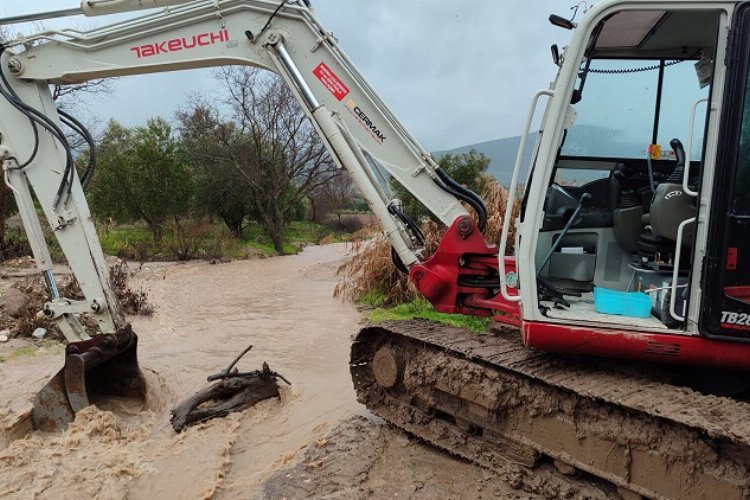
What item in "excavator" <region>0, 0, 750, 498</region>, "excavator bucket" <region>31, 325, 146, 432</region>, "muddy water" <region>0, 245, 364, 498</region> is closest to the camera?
"excavator" <region>0, 0, 750, 498</region>

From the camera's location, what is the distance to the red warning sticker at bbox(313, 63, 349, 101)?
4539 millimetres

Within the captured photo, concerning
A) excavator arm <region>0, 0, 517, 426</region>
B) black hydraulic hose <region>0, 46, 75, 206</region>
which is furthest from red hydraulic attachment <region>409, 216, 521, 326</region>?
black hydraulic hose <region>0, 46, 75, 206</region>

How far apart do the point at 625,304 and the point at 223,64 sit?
3.59 m

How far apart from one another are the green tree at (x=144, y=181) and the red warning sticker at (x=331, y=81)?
1687 cm

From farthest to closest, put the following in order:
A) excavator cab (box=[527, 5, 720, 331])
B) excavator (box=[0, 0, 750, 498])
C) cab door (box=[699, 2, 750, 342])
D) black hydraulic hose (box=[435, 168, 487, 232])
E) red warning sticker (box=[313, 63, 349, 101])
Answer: red warning sticker (box=[313, 63, 349, 101]) < black hydraulic hose (box=[435, 168, 487, 232]) < excavator cab (box=[527, 5, 720, 331]) < excavator (box=[0, 0, 750, 498]) < cab door (box=[699, 2, 750, 342])

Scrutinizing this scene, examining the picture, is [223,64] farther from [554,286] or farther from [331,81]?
[554,286]

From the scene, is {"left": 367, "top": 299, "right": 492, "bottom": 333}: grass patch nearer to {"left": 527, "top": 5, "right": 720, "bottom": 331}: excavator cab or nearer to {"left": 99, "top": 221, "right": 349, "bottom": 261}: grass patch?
{"left": 527, "top": 5, "right": 720, "bottom": 331}: excavator cab

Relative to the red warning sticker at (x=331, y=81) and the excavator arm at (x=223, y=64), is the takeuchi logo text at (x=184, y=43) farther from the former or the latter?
the red warning sticker at (x=331, y=81)

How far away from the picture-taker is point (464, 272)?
13.9 ft

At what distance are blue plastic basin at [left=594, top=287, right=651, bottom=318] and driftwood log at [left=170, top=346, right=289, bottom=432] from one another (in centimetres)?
325

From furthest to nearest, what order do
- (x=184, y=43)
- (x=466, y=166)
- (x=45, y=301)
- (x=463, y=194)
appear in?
(x=466, y=166), (x=45, y=301), (x=184, y=43), (x=463, y=194)

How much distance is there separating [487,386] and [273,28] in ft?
10.5

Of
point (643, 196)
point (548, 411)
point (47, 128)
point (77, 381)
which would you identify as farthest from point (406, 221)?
point (47, 128)

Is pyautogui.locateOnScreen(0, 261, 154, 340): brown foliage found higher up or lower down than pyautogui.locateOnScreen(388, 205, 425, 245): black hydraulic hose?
lower down
